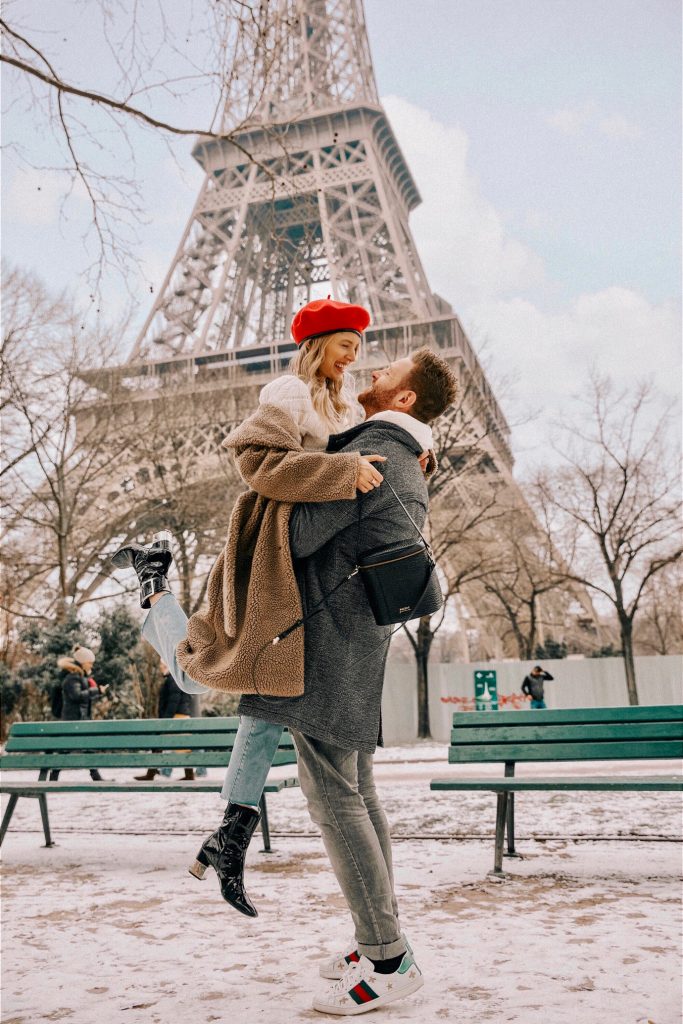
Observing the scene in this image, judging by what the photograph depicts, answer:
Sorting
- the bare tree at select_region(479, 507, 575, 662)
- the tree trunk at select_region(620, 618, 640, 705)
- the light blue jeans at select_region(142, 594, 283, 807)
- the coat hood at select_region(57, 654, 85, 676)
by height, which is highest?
the bare tree at select_region(479, 507, 575, 662)

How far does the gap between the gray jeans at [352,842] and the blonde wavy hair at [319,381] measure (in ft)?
2.94

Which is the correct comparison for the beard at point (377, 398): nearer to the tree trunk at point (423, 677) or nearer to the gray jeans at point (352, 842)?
the gray jeans at point (352, 842)

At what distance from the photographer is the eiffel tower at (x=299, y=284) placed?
19.2 metres

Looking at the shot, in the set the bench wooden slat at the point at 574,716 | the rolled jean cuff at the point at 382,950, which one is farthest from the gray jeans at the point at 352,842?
the bench wooden slat at the point at 574,716

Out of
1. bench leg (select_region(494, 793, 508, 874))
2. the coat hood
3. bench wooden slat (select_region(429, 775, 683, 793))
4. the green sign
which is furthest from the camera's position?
the green sign

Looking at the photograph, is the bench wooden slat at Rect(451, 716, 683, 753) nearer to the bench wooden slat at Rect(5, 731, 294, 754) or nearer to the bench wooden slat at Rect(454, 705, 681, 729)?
the bench wooden slat at Rect(454, 705, 681, 729)

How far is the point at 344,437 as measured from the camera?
7.69 ft

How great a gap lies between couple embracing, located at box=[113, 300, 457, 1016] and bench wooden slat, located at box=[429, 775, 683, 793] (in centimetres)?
191

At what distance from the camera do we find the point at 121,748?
529cm

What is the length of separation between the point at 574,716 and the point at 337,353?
9.38 ft

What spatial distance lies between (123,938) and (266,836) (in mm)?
1986

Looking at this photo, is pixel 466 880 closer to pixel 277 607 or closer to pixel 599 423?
pixel 277 607

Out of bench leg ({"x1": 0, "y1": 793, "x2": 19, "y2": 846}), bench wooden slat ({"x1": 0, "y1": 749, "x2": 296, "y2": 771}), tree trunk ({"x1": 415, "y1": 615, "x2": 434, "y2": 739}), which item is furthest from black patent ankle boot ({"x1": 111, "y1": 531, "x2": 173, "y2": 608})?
tree trunk ({"x1": 415, "y1": 615, "x2": 434, "y2": 739})

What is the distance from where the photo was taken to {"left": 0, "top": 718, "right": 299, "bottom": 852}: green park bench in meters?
4.96
